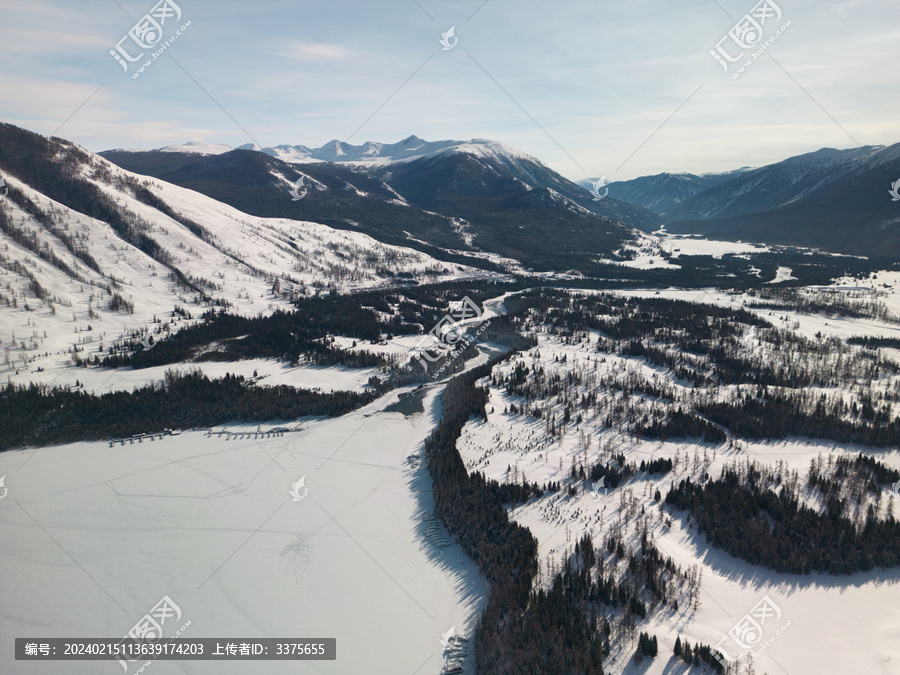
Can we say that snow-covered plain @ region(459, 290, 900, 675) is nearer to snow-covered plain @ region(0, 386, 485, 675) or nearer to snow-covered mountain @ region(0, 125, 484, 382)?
snow-covered plain @ region(0, 386, 485, 675)

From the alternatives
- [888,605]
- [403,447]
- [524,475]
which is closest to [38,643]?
[403,447]

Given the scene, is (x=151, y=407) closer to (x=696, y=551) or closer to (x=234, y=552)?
(x=234, y=552)

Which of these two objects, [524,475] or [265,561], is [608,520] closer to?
[524,475]
